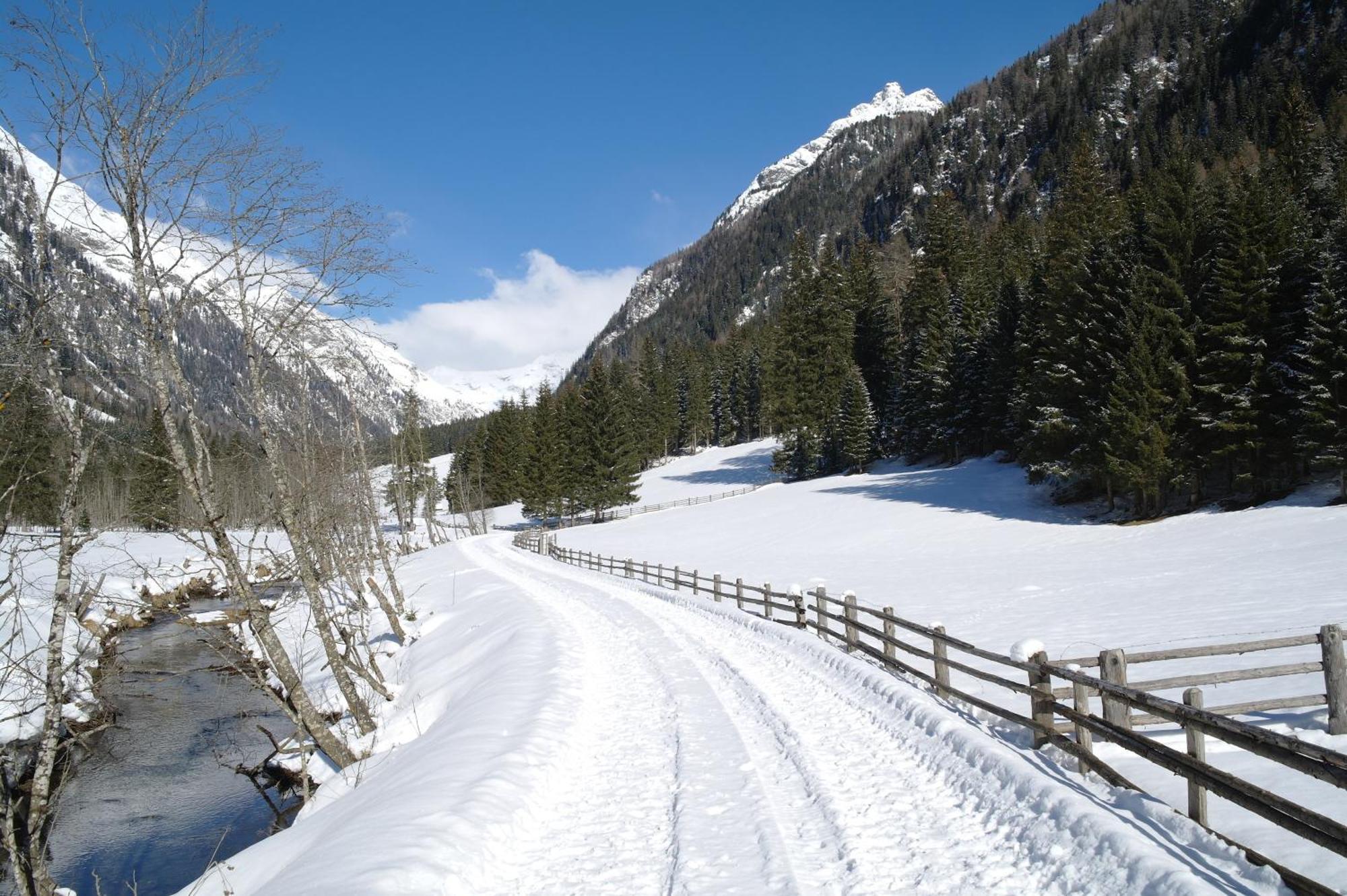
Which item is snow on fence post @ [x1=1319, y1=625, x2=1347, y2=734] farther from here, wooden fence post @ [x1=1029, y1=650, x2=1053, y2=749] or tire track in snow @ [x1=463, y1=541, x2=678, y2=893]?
tire track in snow @ [x1=463, y1=541, x2=678, y2=893]

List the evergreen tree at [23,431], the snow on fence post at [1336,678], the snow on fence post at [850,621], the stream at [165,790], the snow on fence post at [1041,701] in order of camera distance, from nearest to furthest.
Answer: the snow on fence post at [1336,678], the snow on fence post at [1041,701], the evergreen tree at [23,431], the stream at [165,790], the snow on fence post at [850,621]

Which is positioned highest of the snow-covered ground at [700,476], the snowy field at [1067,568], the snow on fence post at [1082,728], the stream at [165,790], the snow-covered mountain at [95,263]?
the snow-covered mountain at [95,263]

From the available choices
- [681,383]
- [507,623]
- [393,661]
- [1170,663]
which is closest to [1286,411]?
[1170,663]

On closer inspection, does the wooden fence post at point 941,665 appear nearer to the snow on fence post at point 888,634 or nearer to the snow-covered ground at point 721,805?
the snow-covered ground at point 721,805

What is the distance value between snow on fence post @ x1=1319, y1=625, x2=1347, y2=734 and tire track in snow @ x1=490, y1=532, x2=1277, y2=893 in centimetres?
307

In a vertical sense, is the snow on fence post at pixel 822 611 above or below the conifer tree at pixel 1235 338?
below

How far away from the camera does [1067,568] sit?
21609 mm

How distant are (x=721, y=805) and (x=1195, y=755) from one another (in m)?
3.69

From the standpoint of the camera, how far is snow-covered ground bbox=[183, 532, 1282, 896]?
187 inches

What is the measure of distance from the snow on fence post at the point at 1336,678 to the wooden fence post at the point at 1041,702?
2.51 m

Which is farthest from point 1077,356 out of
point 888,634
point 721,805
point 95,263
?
point 95,263

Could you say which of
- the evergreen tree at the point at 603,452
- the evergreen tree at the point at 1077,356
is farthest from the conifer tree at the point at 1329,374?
the evergreen tree at the point at 603,452

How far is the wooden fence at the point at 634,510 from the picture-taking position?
186 ft

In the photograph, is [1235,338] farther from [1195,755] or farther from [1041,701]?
[1195,755]
